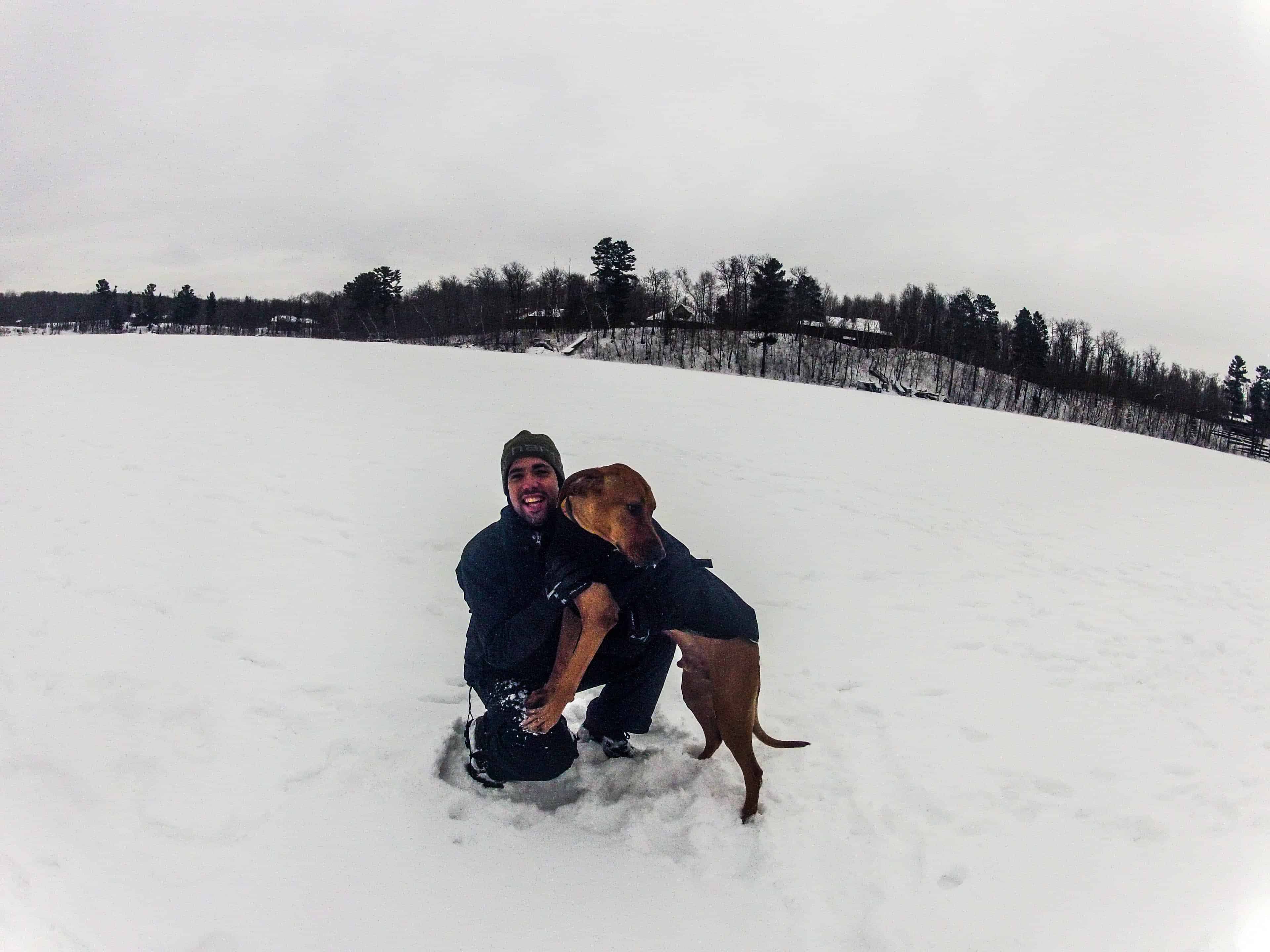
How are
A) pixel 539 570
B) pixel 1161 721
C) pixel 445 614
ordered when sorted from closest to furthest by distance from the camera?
pixel 539 570 < pixel 1161 721 < pixel 445 614

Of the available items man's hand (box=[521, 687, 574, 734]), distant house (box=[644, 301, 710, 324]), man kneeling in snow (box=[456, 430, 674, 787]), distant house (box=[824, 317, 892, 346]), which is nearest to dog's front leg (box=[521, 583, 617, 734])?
man's hand (box=[521, 687, 574, 734])

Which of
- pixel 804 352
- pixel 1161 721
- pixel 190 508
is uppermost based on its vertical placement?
pixel 804 352

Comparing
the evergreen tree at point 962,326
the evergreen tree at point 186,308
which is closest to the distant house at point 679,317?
the evergreen tree at point 962,326

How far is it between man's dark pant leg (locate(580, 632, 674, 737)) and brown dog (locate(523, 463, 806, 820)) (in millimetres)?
141

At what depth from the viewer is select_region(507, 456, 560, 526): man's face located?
7.42 feet

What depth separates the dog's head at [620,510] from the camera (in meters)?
1.88

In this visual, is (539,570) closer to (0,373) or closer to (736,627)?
(736,627)

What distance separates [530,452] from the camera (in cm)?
237

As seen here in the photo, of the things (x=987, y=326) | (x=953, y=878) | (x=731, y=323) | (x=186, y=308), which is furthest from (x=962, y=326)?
(x=186, y=308)

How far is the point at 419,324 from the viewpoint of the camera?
56844 millimetres

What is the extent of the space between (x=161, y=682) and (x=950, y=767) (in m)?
4.01

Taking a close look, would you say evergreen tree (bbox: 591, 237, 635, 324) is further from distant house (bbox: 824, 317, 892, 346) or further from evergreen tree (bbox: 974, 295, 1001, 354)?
evergreen tree (bbox: 974, 295, 1001, 354)

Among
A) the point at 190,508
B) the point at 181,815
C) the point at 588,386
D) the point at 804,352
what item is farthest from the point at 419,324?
the point at 181,815

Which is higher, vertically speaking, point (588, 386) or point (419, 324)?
point (419, 324)
